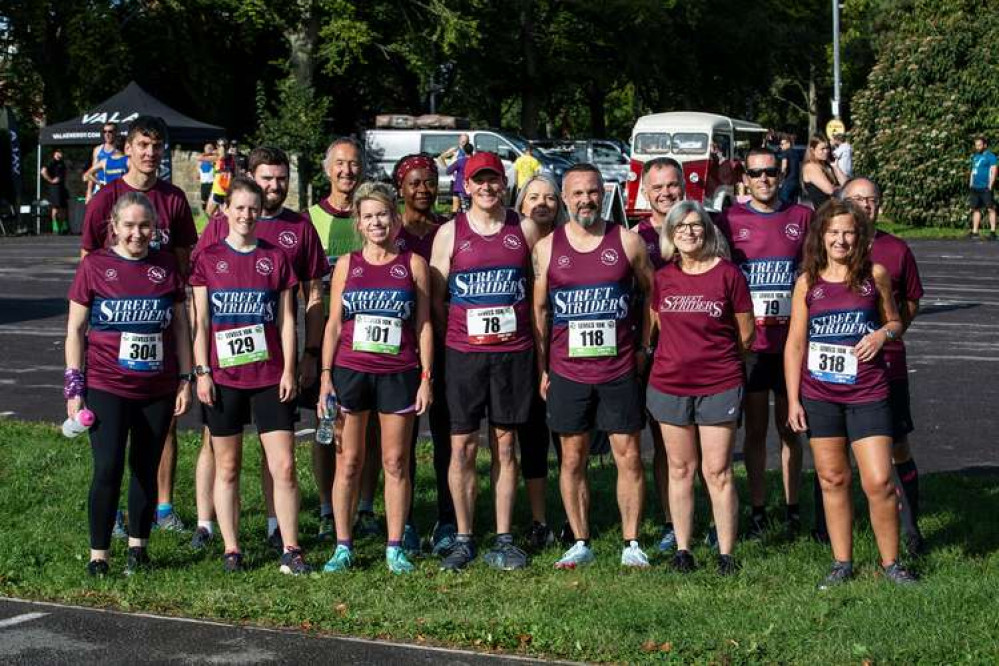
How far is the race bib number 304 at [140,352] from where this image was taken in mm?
7742

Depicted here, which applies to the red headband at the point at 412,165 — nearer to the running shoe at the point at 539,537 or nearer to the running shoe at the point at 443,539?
the running shoe at the point at 443,539

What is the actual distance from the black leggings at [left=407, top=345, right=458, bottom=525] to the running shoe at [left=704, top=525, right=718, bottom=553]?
1321 millimetres

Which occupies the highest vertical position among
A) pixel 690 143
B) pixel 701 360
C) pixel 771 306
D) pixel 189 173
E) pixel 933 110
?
pixel 933 110

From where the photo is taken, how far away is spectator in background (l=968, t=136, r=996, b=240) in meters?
31.1

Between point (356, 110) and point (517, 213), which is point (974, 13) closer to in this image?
point (356, 110)

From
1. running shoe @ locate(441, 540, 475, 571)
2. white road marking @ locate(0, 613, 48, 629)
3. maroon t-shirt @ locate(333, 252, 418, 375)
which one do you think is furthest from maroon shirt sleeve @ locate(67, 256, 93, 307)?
running shoe @ locate(441, 540, 475, 571)

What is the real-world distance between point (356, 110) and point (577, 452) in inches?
1893

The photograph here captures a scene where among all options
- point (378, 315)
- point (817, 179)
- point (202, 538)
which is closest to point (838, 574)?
point (378, 315)

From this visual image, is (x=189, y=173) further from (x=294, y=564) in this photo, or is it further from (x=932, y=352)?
(x=294, y=564)

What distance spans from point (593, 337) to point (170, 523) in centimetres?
266

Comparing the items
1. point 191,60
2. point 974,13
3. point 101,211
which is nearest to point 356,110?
point 191,60

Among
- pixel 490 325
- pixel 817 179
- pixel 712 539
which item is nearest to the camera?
pixel 490 325

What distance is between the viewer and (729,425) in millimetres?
7711

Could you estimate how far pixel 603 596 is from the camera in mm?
7164
